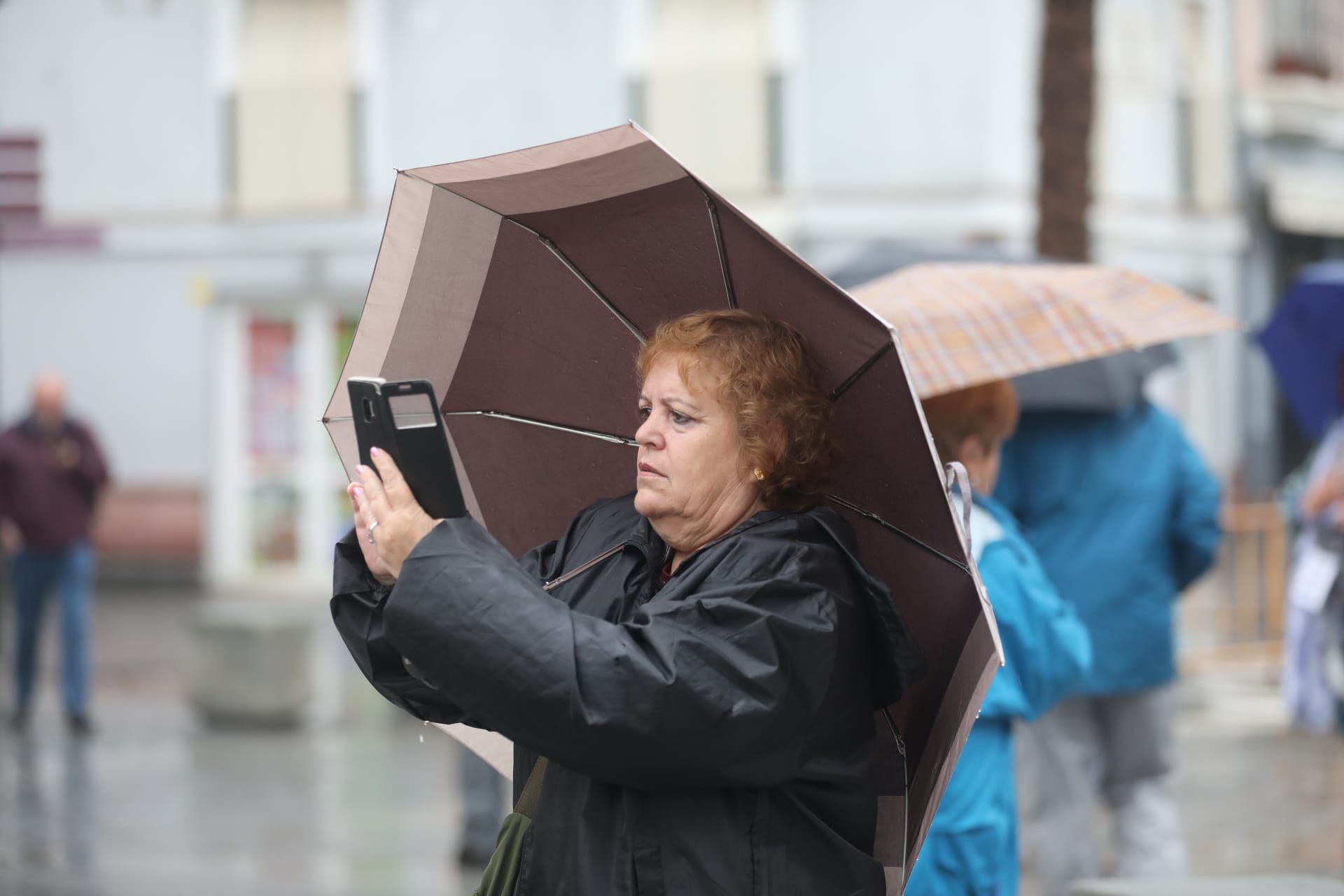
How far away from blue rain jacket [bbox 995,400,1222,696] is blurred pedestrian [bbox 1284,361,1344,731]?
219 centimetres

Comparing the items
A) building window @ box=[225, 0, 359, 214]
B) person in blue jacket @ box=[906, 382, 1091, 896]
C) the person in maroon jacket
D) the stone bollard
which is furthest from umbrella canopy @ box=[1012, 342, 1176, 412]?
building window @ box=[225, 0, 359, 214]

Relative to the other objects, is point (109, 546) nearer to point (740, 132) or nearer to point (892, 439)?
point (740, 132)

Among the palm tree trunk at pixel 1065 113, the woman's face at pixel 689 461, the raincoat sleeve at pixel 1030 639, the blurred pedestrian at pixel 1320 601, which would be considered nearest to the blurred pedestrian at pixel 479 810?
the raincoat sleeve at pixel 1030 639

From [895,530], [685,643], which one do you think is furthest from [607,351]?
[685,643]

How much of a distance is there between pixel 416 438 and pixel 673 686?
484 millimetres

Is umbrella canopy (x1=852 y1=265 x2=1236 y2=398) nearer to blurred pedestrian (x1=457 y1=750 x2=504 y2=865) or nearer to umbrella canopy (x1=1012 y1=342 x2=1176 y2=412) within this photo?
umbrella canopy (x1=1012 y1=342 x2=1176 y2=412)

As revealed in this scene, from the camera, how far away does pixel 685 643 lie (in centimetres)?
231

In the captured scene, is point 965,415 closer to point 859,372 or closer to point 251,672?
point 859,372

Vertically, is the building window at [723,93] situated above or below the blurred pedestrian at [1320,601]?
above

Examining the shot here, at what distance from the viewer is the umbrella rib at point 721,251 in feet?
8.68

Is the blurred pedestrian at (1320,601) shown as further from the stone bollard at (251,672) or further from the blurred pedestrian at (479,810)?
the stone bollard at (251,672)

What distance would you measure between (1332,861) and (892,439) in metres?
5.09

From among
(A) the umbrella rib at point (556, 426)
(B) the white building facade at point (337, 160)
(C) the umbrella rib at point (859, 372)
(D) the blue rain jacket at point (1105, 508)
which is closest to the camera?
(C) the umbrella rib at point (859, 372)

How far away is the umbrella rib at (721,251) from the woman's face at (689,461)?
22 centimetres
